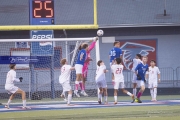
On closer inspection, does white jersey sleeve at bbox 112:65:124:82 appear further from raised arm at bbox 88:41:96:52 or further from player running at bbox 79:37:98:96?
raised arm at bbox 88:41:96:52

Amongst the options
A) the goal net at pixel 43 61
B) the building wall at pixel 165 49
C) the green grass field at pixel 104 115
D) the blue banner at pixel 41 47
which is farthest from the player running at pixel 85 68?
the building wall at pixel 165 49

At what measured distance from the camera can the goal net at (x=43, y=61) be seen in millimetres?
23766

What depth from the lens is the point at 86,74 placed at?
23750mm

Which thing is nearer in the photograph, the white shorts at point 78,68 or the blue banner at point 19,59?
the white shorts at point 78,68

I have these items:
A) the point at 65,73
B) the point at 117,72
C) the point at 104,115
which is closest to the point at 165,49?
the point at 117,72

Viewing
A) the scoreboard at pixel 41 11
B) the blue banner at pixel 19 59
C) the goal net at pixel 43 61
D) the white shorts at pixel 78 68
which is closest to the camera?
the scoreboard at pixel 41 11

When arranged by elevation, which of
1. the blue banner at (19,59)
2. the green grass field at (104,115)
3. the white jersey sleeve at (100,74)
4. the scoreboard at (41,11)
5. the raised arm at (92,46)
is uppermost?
the scoreboard at (41,11)

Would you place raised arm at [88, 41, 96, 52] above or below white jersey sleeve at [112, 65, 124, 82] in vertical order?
above

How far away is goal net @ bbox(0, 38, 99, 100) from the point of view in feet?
78.0

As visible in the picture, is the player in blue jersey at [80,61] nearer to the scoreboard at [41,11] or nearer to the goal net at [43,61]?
the goal net at [43,61]

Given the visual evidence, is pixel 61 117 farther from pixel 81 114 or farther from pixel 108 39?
pixel 108 39

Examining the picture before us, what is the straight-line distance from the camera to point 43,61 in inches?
966

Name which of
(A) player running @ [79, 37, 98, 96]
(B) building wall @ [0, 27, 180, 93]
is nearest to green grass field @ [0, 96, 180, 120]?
(A) player running @ [79, 37, 98, 96]

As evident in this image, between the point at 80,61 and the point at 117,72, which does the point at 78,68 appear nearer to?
the point at 80,61
